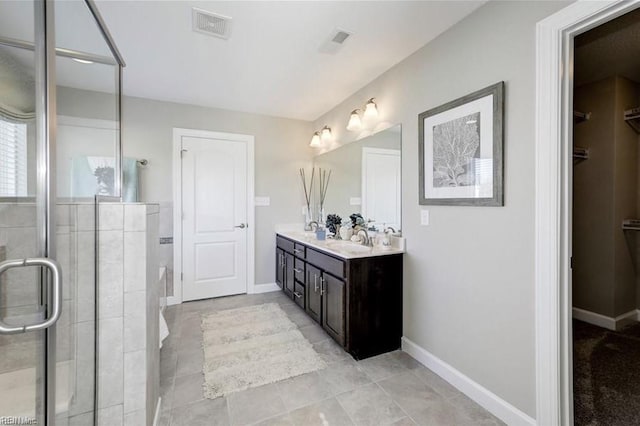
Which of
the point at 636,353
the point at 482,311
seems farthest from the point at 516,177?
the point at 636,353

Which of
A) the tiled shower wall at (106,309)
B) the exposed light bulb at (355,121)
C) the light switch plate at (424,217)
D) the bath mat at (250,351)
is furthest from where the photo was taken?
the exposed light bulb at (355,121)

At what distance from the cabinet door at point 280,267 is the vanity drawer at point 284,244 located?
0.08 metres

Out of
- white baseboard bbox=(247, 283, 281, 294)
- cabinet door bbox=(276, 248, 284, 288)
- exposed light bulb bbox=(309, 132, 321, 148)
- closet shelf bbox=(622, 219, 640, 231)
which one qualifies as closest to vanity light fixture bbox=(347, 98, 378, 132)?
exposed light bulb bbox=(309, 132, 321, 148)

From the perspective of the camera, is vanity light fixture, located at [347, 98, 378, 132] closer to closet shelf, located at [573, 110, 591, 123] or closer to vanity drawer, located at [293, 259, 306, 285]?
vanity drawer, located at [293, 259, 306, 285]

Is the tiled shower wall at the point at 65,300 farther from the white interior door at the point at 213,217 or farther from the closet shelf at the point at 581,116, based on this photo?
the closet shelf at the point at 581,116

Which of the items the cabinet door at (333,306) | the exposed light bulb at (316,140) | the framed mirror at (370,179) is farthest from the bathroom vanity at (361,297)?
the exposed light bulb at (316,140)

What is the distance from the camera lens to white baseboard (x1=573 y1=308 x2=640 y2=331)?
2.64 m

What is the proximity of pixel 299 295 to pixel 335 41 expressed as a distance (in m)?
Answer: 2.40

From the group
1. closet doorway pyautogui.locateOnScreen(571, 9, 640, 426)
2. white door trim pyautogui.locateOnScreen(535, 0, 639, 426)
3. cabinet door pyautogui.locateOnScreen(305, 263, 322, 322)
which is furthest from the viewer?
cabinet door pyautogui.locateOnScreen(305, 263, 322, 322)

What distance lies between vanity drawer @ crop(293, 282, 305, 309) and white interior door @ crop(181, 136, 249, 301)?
38.3 inches

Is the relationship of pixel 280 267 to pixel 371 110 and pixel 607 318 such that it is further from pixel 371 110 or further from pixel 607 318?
pixel 607 318

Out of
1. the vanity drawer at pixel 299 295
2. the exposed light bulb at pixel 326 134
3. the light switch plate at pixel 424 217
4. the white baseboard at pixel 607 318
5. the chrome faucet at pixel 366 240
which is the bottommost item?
the white baseboard at pixel 607 318

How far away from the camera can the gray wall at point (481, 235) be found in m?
1.47

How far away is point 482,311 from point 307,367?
126 centimetres
